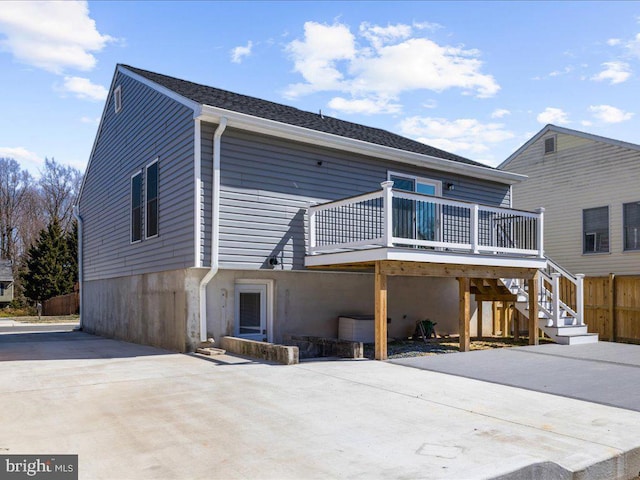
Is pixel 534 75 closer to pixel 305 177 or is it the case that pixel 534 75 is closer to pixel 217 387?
pixel 305 177

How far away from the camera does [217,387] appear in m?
6.81

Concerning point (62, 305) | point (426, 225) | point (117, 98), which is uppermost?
point (117, 98)

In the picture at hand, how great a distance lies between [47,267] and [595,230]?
31.7 metres

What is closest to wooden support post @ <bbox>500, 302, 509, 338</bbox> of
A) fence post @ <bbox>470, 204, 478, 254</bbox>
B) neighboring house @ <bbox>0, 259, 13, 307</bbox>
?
fence post @ <bbox>470, 204, 478, 254</bbox>

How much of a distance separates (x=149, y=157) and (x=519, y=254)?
358 inches

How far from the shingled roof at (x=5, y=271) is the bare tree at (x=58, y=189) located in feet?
17.2

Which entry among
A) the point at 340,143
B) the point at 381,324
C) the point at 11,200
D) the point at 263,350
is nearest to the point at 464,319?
the point at 381,324

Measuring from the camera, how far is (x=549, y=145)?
750 inches

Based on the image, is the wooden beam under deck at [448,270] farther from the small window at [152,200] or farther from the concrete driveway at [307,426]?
the small window at [152,200]

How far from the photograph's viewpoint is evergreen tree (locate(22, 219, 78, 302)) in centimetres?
3381

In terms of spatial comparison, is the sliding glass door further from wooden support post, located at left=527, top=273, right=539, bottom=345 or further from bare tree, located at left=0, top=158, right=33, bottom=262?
bare tree, located at left=0, top=158, right=33, bottom=262

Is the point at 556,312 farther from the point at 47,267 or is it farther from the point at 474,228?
the point at 47,267

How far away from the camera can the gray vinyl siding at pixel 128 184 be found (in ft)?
34.8

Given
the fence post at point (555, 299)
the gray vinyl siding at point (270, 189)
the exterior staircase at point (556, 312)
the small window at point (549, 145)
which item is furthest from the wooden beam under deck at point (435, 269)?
the small window at point (549, 145)
